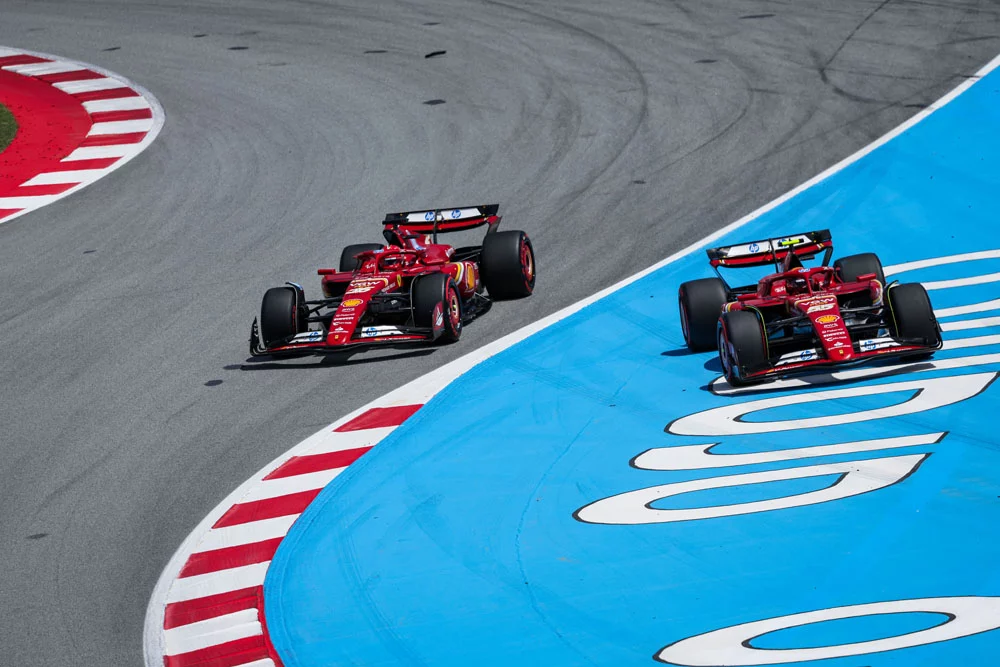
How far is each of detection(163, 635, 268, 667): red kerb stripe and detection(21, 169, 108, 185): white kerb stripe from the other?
12726mm

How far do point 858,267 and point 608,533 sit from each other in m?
4.29

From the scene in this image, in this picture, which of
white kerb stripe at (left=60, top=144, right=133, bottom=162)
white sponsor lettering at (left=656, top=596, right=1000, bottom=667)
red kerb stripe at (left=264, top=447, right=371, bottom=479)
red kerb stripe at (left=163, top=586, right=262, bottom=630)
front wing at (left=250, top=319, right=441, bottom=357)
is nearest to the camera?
white sponsor lettering at (left=656, top=596, right=1000, bottom=667)

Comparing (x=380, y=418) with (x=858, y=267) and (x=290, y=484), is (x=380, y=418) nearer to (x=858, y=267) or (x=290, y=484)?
(x=290, y=484)

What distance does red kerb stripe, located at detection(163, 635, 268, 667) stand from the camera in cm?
713

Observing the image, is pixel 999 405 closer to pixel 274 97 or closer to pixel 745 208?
pixel 745 208

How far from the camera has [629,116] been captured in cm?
1922

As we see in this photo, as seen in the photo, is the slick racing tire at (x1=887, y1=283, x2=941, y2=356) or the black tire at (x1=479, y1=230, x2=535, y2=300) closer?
the slick racing tire at (x1=887, y1=283, x2=941, y2=356)

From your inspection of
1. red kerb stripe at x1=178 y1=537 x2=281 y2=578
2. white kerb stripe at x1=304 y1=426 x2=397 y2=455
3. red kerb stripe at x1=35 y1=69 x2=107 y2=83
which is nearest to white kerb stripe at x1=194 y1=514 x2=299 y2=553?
red kerb stripe at x1=178 y1=537 x2=281 y2=578

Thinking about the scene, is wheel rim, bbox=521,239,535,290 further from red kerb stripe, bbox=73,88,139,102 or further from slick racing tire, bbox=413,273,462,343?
red kerb stripe, bbox=73,88,139,102

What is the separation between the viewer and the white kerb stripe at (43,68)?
24.2 meters

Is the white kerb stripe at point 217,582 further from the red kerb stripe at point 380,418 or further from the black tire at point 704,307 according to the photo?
the black tire at point 704,307

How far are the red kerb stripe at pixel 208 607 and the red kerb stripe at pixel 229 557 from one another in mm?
376

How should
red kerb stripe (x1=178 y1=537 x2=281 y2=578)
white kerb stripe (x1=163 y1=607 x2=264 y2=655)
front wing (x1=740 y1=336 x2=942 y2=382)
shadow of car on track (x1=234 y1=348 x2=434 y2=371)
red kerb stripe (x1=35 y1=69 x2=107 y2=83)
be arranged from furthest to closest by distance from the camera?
red kerb stripe (x1=35 y1=69 x2=107 y2=83) → shadow of car on track (x1=234 y1=348 x2=434 y2=371) → front wing (x1=740 y1=336 x2=942 y2=382) → red kerb stripe (x1=178 y1=537 x2=281 y2=578) → white kerb stripe (x1=163 y1=607 x2=264 y2=655)

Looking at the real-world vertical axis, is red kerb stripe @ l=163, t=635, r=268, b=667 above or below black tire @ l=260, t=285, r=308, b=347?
below
